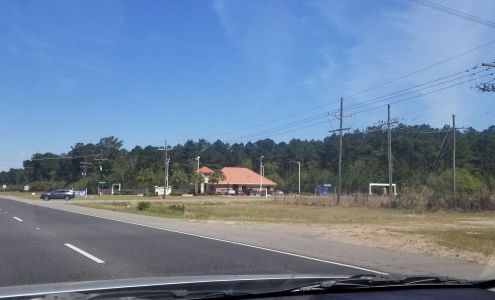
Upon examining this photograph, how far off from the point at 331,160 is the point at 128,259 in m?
159

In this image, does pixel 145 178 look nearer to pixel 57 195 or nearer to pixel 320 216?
pixel 57 195

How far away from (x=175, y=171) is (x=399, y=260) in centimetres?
11847

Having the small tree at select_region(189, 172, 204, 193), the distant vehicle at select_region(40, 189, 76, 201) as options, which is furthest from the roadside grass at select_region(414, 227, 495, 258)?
the small tree at select_region(189, 172, 204, 193)

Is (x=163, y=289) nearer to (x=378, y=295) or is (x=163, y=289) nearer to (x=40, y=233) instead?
(x=378, y=295)

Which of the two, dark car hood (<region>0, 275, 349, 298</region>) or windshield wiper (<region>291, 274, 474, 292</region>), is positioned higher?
windshield wiper (<region>291, 274, 474, 292</region>)

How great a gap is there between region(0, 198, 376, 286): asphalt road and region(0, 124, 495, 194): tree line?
39.6 metres

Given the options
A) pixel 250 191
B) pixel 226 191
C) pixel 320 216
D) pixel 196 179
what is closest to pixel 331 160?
pixel 250 191

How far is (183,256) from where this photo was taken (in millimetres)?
13867

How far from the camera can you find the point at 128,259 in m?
13.3

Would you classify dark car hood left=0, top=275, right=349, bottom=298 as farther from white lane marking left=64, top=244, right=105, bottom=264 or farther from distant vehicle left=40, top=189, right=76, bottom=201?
distant vehicle left=40, top=189, right=76, bottom=201

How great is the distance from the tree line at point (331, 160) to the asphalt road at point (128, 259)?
1560 inches

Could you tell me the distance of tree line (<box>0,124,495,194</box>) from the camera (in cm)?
10588

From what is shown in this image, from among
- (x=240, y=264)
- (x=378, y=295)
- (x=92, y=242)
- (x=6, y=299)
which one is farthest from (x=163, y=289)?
(x=92, y=242)

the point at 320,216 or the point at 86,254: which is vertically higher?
the point at 320,216
